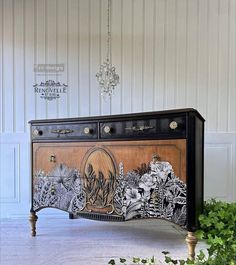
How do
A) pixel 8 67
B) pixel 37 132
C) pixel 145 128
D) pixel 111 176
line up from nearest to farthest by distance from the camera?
pixel 145 128 < pixel 111 176 < pixel 37 132 < pixel 8 67

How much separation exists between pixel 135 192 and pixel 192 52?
176 cm

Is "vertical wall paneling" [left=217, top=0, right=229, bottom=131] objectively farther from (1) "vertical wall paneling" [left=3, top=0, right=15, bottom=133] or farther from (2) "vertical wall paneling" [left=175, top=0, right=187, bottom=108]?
(1) "vertical wall paneling" [left=3, top=0, right=15, bottom=133]

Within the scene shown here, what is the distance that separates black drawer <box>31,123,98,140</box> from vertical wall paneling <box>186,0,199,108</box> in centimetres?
131

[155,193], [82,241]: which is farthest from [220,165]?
[82,241]

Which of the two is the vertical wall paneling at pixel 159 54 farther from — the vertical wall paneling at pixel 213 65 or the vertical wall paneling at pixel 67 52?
the vertical wall paneling at pixel 67 52

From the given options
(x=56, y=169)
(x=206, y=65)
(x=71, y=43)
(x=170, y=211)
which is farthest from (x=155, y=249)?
(x=71, y=43)

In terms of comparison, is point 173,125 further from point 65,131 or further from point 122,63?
point 122,63

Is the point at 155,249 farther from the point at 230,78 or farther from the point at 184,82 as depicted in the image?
the point at 230,78

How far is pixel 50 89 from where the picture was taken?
10.7ft

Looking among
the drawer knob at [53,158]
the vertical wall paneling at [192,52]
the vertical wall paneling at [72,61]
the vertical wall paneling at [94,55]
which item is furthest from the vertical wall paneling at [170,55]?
the drawer knob at [53,158]

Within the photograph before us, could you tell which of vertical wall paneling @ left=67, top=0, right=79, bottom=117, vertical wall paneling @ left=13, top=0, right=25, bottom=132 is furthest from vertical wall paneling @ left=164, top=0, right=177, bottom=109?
vertical wall paneling @ left=13, top=0, right=25, bottom=132

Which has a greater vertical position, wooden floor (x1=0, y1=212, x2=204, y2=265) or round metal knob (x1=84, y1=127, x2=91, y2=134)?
round metal knob (x1=84, y1=127, x2=91, y2=134)

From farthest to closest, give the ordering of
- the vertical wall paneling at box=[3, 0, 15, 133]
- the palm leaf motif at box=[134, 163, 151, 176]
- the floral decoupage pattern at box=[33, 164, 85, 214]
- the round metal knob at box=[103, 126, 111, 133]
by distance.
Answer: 1. the vertical wall paneling at box=[3, 0, 15, 133]
2. the floral decoupage pattern at box=[33, 164, 85, 214]
3. the round metal knob at box=[103, 126, 111, 133]
4. the palm leaf motif at box=[134, 163, 151, 176]

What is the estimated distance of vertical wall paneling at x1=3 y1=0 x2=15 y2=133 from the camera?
3.21 m
